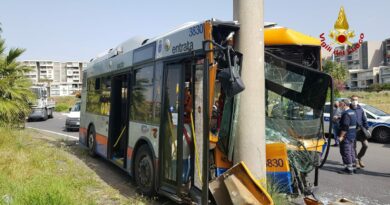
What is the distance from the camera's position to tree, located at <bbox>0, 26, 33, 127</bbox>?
1316 centimetres

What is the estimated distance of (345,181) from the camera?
841 centimetres

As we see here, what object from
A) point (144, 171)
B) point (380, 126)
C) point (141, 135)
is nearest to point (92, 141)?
point (141, 135)

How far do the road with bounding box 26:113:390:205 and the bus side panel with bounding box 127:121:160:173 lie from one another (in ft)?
2.45

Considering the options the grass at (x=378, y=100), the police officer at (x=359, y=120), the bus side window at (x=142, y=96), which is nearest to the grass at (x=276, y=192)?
the bus side window at (x=142, y=96)

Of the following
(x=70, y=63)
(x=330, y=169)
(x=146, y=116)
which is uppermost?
(x=70, y=63)

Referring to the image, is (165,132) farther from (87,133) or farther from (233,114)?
(87,133)

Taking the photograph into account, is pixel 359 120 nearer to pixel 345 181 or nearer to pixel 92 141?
pixel 345 181

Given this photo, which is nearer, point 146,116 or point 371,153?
point 146,116

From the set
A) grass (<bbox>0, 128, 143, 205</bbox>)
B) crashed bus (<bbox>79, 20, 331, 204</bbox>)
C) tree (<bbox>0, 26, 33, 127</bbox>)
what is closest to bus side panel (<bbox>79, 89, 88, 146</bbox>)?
grass (<bbox>0, 128, 143, 205</bbox>)

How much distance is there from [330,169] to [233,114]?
551cm

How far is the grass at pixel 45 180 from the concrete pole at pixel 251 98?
210cm

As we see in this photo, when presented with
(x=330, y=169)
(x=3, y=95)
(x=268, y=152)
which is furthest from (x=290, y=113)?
(x=3, y=95)

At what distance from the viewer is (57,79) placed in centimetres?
16175

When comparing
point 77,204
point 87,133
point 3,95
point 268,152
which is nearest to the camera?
point 77,204
